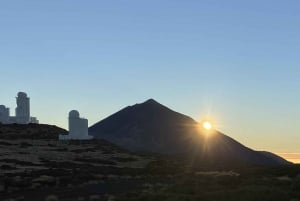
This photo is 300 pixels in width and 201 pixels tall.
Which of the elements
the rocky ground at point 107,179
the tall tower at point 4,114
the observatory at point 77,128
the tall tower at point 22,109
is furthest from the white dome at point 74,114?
the tall tower at point 4,114

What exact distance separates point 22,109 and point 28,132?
32274mm

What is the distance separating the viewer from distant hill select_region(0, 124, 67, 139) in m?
135

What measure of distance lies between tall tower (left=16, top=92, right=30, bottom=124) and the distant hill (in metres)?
13.3

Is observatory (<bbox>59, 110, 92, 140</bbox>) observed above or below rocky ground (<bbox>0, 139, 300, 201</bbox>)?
above

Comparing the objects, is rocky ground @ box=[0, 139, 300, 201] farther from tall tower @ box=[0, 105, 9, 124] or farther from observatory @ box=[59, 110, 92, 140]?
tall tower @ box=[0, 105, 9, 124]

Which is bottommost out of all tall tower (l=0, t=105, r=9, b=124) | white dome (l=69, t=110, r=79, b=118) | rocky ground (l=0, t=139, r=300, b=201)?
rocky ground (l=0, t=139, r=300, b=201)

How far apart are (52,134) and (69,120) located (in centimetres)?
856

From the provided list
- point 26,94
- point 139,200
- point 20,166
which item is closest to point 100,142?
point 26,94

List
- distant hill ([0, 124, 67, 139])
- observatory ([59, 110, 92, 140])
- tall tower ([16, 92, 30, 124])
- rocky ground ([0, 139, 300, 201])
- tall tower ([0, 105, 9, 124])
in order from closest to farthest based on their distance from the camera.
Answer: rocky ground ([0, 139, 300, 201])
distant hill ([0, 124, 67, 139])
observatory ([59, 110, 92, 140])
tall tower ([16, 92, 30, 124])
tall tower ([0, 105, 9, 124])

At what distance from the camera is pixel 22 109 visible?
173 metres

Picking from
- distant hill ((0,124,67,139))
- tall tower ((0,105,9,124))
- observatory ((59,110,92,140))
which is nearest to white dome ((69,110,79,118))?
observatory ((59,110,92,140))

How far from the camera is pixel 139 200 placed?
37.1 metres

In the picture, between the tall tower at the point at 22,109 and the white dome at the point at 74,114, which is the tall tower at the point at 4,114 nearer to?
the tall tower at the point at 22,109

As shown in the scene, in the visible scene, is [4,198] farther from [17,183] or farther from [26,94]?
[26,94]
